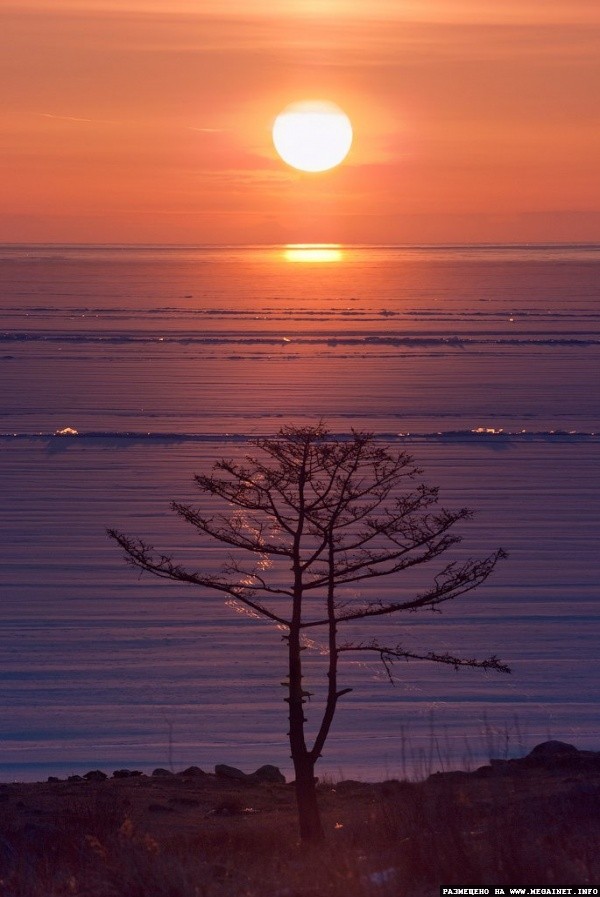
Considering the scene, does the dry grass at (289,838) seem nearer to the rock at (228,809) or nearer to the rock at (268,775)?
the rock at (228,809)

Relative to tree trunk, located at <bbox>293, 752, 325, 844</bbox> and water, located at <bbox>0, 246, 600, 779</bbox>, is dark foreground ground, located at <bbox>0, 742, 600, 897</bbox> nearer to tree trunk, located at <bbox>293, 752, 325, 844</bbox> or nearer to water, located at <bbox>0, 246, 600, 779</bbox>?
tree trunk, located at <bbox>293, 752, 325, 844</bbox>

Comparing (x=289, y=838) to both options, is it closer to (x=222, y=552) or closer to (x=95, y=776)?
(x=95, y=776)

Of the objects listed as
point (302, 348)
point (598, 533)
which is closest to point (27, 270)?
point (302, 348)

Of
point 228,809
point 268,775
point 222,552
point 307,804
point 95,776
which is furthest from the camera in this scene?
point 222,552

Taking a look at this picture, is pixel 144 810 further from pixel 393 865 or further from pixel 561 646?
pixel 561 646

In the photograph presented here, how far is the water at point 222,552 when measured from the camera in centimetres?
940

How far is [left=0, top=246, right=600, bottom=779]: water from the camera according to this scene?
30.8 feet

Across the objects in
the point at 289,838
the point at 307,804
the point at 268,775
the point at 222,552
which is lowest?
the point at 289,838

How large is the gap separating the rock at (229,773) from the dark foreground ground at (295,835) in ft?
0.22

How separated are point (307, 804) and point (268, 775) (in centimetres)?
187

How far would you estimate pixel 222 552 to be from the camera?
1412cm

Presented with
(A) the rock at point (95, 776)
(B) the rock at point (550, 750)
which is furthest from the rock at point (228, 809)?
(B) the rock at point (550, 750)

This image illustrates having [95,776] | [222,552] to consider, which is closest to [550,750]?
[95,776]

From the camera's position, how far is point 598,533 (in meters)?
15.0
